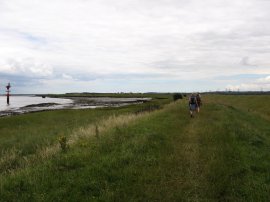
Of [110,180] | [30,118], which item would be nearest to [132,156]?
[110,180]

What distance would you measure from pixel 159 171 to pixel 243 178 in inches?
97.8

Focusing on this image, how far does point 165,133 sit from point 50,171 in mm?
8364

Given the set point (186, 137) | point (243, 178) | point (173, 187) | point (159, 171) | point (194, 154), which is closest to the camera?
point (173, 187)

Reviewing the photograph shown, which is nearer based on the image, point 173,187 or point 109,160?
point 173,187

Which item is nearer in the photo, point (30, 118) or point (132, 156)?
point (132, 156)

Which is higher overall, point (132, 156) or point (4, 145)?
point (132, 156)

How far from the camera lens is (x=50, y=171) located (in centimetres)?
1001

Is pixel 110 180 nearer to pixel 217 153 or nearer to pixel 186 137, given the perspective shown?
pixel 217 153

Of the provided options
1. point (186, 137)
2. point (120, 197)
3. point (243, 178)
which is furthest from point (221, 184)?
point (186, 137)

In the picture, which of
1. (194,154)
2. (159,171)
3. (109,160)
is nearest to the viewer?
(159,171)

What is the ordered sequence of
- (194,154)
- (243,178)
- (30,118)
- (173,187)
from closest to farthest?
(173,187) → (243,178) → (194,154) → (30,118)

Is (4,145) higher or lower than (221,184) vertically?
lower

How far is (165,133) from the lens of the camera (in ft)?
56.6

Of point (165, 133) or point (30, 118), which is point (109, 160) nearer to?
point (165, 133)
